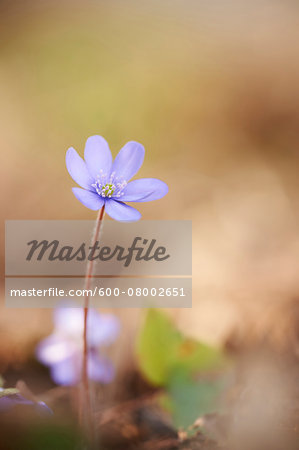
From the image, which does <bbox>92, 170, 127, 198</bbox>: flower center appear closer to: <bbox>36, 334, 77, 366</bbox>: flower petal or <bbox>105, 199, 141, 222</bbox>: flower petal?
<bbox>105, 199, 141, 222</bbox>: flower petal

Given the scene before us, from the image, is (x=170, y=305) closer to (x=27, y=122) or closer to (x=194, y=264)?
(x=194, y=264)

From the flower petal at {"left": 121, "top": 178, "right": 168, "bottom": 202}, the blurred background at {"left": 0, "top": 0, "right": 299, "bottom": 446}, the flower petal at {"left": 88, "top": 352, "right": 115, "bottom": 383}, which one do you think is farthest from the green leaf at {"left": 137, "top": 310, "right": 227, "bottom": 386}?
the flower petal at {"left": 121, "top": 178, "right": 168, "bottom": 202}

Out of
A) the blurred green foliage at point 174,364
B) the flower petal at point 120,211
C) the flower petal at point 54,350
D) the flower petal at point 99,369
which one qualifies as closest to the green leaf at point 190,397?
the blurred green foliage at point 174,364

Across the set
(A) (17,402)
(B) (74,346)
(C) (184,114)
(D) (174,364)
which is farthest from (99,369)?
(C) (184,114)

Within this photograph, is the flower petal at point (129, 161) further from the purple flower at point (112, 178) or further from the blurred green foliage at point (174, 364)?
the blurred green foliage at point (174, 364)

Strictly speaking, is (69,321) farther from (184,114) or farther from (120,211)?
(184,114)

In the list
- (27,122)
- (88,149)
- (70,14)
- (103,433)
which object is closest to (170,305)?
(103,433)

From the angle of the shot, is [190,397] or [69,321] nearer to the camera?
[190,397]
